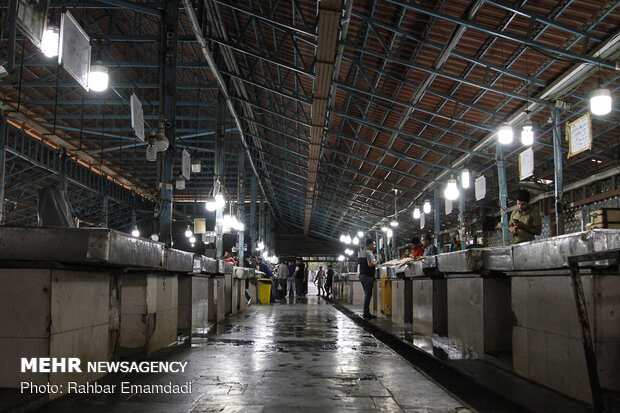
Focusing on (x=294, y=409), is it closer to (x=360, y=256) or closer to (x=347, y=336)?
(x=347, y=336)

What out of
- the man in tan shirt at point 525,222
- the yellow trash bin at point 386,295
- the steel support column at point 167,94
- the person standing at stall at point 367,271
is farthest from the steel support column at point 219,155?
the man in tan shirt at point 525,222

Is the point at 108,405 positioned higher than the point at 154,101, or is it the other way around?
the point at 154,101

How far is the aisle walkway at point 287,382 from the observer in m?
4.24

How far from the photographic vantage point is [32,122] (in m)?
18.9

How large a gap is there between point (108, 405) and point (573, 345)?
4007 millimetres

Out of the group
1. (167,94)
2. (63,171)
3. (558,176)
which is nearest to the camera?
(167,94)

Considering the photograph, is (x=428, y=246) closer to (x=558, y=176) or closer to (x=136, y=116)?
(x=558, y=176)

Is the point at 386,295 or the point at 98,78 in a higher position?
the point at 98,78

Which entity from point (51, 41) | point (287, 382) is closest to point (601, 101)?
point (287, 382)

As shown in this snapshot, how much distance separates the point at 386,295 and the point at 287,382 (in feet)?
30.5

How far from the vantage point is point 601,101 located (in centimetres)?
989

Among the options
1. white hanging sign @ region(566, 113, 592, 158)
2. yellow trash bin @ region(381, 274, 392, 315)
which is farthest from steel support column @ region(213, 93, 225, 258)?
white hanging sign @ region(566, 113, 592, 158)

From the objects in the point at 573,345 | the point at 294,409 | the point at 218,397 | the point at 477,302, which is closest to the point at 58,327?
the point at 218,397

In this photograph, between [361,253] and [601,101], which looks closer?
[601,101]
